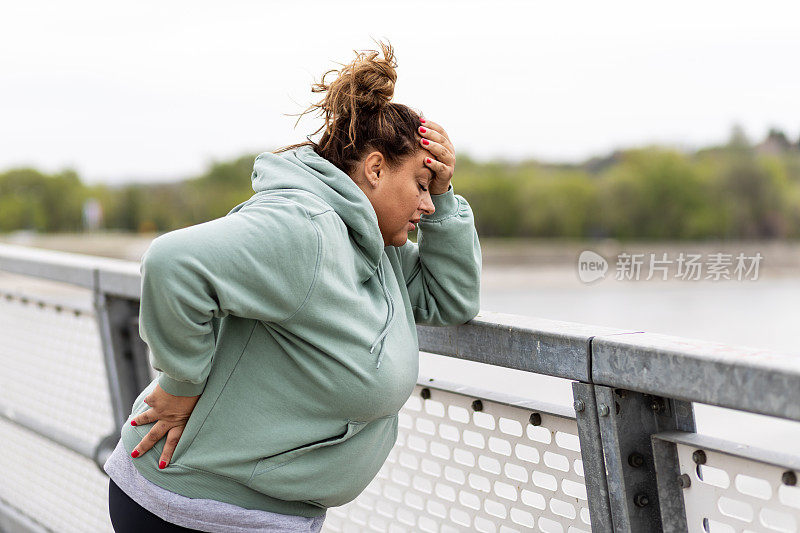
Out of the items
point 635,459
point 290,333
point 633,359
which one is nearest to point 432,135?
point 290,333

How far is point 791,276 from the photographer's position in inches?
2554

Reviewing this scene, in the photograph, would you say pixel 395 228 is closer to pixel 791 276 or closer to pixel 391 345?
pixel 391 345

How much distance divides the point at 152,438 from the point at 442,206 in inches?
28.3

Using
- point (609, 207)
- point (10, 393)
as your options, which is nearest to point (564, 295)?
point (609, 207)

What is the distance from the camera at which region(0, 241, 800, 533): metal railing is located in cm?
144

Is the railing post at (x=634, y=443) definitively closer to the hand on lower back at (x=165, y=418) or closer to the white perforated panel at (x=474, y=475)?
the white perforated panel at (x=474, y=475)

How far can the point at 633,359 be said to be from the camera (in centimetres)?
156

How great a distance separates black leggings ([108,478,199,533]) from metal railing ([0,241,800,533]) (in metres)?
0.60

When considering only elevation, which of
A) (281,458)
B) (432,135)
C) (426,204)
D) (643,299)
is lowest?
(281,458)

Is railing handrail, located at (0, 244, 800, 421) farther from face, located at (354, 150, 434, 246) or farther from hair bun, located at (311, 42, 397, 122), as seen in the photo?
hair bun, located at (311, 42, 397, 122)

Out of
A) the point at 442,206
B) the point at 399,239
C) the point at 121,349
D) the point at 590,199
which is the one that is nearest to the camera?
the point at 399,239

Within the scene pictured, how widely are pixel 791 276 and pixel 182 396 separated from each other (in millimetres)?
68427

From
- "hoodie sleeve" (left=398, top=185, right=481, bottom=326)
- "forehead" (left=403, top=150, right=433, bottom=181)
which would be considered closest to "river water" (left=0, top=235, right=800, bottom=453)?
"hoodie sleeve" (left=398, top=185, right=481, bottom=326)

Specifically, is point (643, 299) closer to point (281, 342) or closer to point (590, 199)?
point (590, 199)
